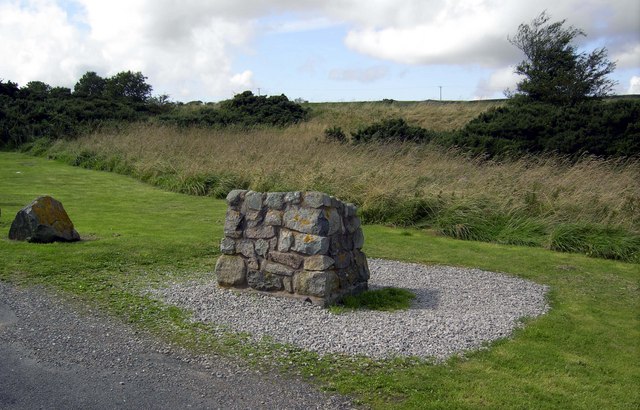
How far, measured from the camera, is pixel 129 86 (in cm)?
4350

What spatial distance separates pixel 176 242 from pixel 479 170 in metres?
8.30

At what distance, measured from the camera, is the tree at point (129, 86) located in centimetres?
4275

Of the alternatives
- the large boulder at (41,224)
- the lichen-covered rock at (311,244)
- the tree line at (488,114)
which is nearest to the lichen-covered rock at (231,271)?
the lichen-covered rock at (311,244)

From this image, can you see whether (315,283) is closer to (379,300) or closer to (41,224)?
(379,300)

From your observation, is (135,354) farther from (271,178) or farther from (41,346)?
(271,178)

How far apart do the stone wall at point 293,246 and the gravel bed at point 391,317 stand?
224 mm

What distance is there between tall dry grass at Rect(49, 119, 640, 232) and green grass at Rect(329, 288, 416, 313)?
5966 mm

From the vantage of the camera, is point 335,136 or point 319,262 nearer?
point 319,262

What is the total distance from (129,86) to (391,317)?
133 feet

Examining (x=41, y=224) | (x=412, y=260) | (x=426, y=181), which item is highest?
(x=426, y=181)

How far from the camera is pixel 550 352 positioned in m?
5.87

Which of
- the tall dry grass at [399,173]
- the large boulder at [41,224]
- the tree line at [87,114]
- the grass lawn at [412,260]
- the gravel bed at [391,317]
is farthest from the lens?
the tree line at [87,114]

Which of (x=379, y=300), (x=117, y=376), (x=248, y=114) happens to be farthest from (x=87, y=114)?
(x=117, y=376)

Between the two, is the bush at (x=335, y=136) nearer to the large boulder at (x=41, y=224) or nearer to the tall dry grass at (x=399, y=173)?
the tall dry grass at (x=399, y=173)
